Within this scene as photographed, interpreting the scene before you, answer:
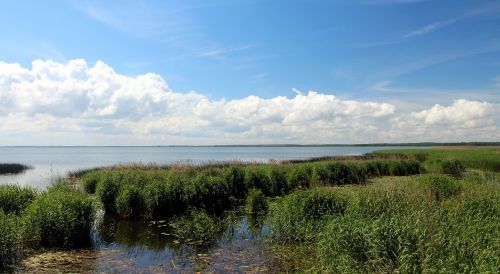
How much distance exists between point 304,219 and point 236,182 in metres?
10.7

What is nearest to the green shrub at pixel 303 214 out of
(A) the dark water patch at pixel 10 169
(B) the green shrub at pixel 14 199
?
(B) the green shrub at pixel 14 199

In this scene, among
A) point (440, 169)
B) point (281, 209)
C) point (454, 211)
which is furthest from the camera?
point (440, 169)

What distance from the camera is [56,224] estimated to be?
11570 millimetres

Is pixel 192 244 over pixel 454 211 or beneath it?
beneath

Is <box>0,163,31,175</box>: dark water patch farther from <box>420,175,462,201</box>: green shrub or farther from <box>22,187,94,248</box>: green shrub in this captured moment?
<box>420,175,462,201</box>: green shrub

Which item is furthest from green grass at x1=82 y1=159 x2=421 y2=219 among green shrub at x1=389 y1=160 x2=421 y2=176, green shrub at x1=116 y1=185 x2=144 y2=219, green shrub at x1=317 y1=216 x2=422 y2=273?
green shrub at x1=389 y1=160 x2=421 y2=176

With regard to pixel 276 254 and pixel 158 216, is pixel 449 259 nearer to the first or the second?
pixel 276 254

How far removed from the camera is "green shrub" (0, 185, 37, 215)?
14.7m

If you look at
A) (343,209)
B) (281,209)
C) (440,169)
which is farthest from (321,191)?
(440,169)

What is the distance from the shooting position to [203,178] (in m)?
19.3

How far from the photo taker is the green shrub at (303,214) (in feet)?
38.7

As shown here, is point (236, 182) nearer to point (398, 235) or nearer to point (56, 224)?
point (56, 224)

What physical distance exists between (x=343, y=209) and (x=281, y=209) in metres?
2.27

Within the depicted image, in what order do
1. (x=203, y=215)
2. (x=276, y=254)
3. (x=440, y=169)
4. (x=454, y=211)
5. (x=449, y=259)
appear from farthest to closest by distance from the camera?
1. (x=440, y=169)
2. (x=203, y=215)
3. (x=454, y=211)
4. (x=276, y=254)
5. (x=449, y=259)
